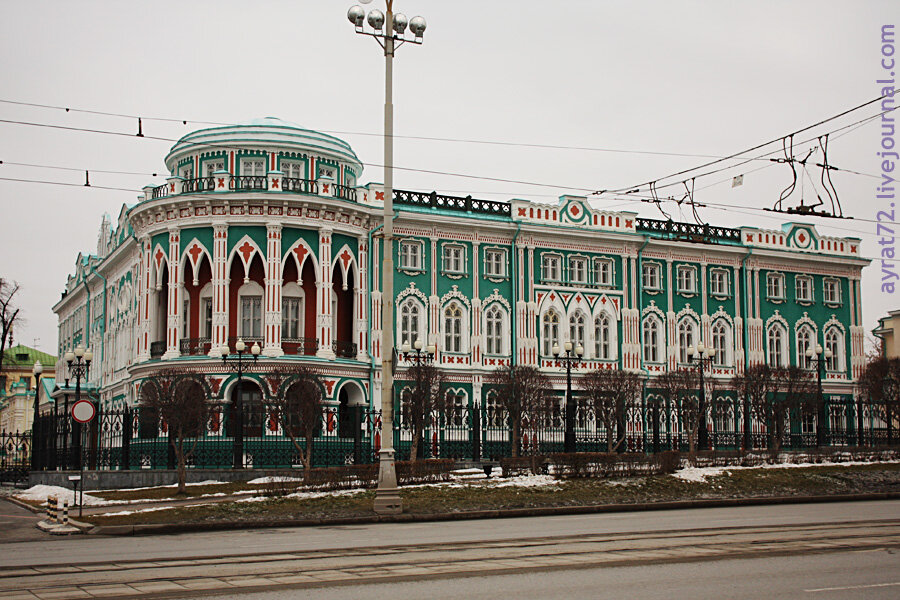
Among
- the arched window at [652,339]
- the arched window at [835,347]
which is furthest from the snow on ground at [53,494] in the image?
the arched window at [835,347]

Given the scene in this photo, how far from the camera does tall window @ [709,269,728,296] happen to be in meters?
56.2

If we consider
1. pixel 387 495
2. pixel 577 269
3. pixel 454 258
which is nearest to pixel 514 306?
pixel 454 258

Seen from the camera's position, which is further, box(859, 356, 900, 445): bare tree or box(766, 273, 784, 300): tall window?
box(766, 273, 784, 300): tall window

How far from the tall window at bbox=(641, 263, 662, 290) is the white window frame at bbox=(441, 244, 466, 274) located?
Result: 33.0ft

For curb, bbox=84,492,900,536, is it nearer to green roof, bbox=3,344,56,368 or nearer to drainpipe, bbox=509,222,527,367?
drainpipe, bbox=509,222,527,367

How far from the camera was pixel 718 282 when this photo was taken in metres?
56.5

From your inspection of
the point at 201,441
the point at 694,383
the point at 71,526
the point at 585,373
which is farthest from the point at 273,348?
the point at 71,526

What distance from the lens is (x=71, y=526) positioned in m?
21.2

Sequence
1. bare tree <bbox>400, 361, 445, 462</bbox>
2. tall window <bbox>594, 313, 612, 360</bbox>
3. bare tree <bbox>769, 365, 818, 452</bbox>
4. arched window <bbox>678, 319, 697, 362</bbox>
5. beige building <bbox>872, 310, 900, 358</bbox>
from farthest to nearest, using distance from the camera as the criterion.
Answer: beige building <bbox>872, 310, 900, 358</bbox> < arched window <bbox>678, 319, 697, 362</bbox> < tall window <bbox>594, 313, 612, 360</bbox> < bare tree <bbox>769, 365, 818, 452</bbox> < bare tree <bbox>400, 361, 445, 462</bbox>

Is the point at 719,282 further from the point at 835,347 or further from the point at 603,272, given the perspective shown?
the point at 835,347

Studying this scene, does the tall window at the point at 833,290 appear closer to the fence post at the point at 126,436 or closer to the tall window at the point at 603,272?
the tall window at the point at 603,272

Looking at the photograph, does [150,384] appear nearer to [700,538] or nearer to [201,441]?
[201,441]

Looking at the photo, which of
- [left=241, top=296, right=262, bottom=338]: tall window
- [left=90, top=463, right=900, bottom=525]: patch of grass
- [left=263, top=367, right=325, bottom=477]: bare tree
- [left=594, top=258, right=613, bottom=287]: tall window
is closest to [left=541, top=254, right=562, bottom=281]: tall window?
[left=594, top=258, right=613, bottom=287]: tall window

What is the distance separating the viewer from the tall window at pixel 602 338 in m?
52.9
